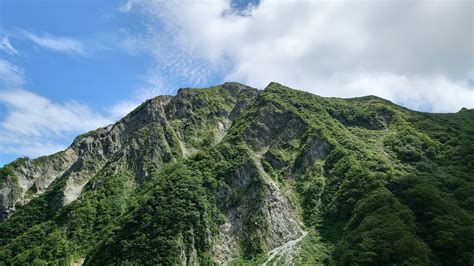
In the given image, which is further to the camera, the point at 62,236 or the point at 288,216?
the point at 62,236

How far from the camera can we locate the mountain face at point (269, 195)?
4043 inches

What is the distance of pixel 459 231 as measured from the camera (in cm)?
9400

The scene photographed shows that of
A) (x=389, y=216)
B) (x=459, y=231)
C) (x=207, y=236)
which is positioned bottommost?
(x=459, y=231)

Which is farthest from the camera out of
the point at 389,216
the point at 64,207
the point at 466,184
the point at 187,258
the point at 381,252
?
the point at 64,207

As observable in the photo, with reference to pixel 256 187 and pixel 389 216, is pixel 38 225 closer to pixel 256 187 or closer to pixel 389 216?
pixel 256 187

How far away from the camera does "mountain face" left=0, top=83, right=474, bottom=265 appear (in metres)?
103

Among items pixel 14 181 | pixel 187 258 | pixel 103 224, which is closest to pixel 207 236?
pixel 187 258

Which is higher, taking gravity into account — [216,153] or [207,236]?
[216,153]

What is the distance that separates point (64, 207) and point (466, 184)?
140 metres

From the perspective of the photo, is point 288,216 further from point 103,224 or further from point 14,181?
point 14,181

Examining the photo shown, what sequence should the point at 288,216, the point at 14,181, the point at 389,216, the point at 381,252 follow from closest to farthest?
1. the point at 381,252
2. the point at 389,216
3. the point at 288,216
4. the point at 14,181

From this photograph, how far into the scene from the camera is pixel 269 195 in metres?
131

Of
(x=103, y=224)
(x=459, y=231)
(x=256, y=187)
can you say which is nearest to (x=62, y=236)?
(x=103, y=224)

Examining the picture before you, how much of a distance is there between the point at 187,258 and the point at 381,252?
51.4m
